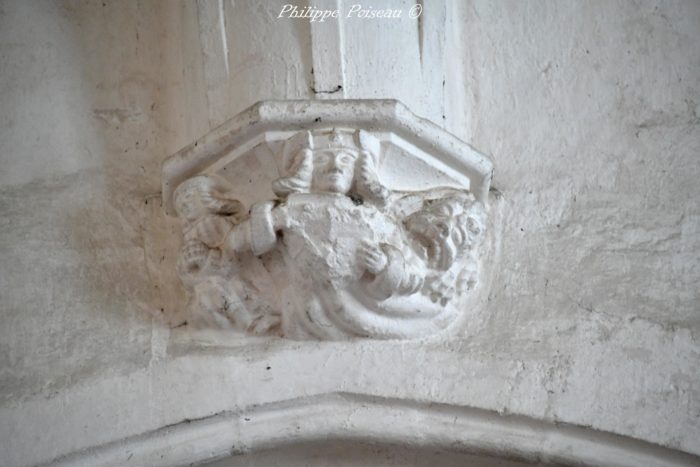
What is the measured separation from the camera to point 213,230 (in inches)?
57.0

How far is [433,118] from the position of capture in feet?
5.16

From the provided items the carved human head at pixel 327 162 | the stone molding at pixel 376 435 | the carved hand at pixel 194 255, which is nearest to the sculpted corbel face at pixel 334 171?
the carved human head at pixel 327 162

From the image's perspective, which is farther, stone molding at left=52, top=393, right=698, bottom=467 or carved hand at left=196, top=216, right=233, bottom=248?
carved hand at left=196, top=216, right=233, bottom=248

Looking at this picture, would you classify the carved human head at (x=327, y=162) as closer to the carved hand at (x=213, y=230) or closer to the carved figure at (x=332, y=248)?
the carved figure at (x=332, y=248)

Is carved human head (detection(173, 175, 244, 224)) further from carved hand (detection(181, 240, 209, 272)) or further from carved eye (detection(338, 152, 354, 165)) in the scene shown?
carved eye (detection(338, 152, 354, 165))

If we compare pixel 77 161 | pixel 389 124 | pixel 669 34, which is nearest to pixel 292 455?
pixel 389 124

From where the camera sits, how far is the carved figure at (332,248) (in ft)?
4.48

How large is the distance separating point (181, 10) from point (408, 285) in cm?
75

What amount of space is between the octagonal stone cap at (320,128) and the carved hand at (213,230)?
0.10 m

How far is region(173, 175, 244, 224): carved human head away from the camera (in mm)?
1465

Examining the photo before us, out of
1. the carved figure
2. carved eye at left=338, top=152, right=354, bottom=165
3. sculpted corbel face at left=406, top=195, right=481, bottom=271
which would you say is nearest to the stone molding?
the carved figure

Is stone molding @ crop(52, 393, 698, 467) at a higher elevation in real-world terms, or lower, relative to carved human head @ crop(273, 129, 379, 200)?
lower

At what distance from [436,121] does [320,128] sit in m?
0.27

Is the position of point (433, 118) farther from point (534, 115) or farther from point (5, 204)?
point (5, 204)
